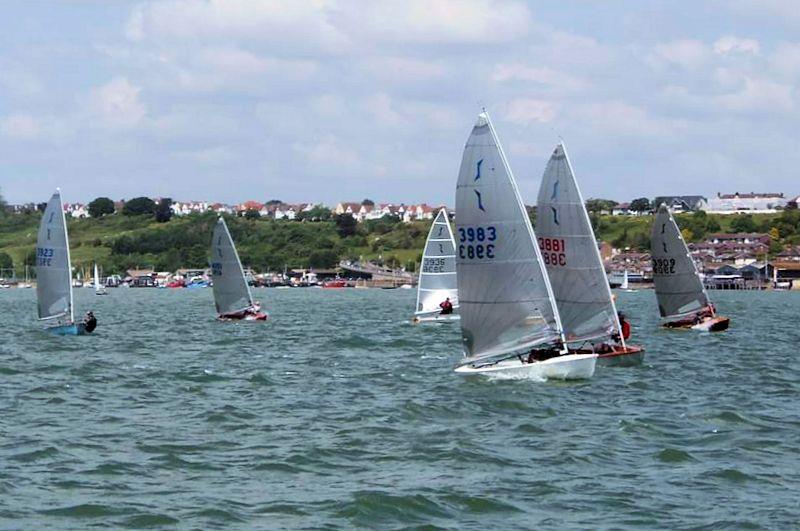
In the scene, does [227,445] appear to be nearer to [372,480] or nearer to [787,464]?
[372,480]

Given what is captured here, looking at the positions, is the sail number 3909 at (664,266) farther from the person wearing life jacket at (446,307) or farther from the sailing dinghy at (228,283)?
the sailing dinghy at (228,283)

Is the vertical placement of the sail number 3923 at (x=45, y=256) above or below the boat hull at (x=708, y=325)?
above

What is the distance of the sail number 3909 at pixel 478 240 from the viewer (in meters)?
41.1

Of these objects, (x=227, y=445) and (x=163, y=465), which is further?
(x=227, y=445)

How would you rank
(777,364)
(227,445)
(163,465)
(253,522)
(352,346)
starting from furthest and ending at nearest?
(352,346), (777,364), (227,445), (163,465), (253,522)

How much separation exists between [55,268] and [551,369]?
36533 millimetres

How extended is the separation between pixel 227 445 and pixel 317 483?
16.0 ft

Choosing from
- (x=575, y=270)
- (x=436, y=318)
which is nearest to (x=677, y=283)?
(x=436, y=318)

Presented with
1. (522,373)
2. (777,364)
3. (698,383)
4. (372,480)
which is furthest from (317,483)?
(777,364)

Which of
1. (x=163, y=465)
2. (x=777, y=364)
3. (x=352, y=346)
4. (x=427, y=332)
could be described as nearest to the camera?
(x=163, y=465)

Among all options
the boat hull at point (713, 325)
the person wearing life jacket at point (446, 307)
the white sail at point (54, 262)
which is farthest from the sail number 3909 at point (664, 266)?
the white sail at point (54, 262)

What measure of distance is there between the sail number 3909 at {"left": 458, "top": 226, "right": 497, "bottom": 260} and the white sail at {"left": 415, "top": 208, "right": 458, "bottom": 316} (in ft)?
134

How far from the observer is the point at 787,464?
28.7 m

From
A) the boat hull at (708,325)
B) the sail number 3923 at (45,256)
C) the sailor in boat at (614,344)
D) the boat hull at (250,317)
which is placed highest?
the sail number 3923 at (45,256)
